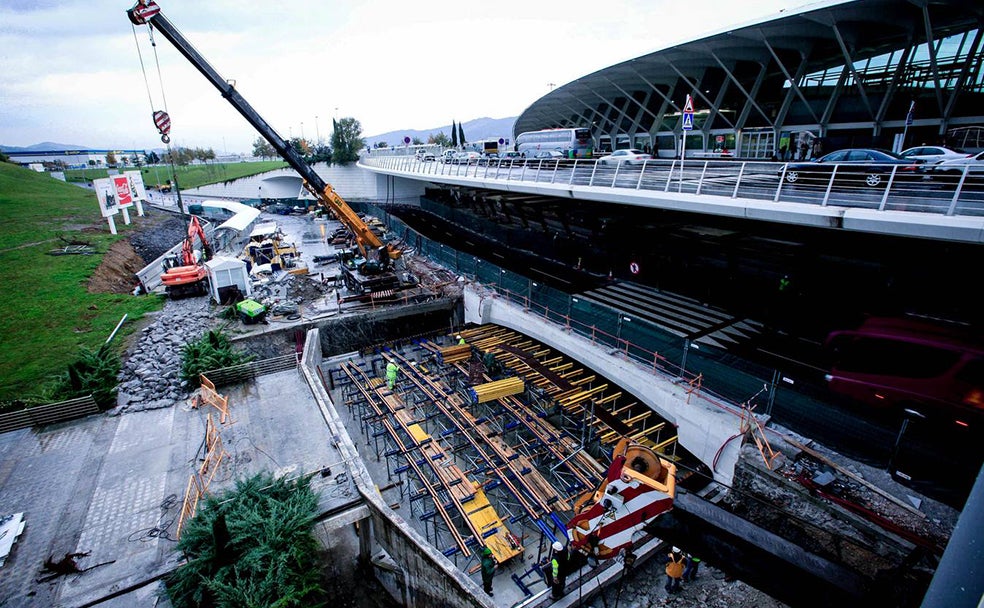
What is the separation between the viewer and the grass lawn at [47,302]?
51.3 feet

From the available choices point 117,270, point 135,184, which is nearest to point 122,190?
point 135,184

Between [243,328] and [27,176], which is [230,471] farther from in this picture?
[27,176]

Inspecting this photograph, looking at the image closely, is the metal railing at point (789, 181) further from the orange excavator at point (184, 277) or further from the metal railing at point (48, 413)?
the metal railing at point (48, 413)

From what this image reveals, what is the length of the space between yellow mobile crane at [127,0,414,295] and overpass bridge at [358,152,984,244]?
28.9 ft

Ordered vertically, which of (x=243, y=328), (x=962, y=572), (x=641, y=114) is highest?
(x=641, y=114)

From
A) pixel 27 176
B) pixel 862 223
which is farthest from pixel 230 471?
pixel 27 176

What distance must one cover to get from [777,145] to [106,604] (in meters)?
35.8

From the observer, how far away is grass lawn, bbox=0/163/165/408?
1564cm

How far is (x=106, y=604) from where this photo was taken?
8.19 meters

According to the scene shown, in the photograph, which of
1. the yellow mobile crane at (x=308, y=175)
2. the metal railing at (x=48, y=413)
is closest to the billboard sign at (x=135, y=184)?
the yellow mobile crane at (x=308, y=175)

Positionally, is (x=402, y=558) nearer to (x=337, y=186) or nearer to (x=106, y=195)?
(x=106, y=195)

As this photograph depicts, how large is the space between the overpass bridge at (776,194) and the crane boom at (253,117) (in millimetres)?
9660

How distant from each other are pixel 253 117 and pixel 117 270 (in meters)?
13.5

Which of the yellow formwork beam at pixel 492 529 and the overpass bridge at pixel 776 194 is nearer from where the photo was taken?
the overpass bridge at pixel 776 194
